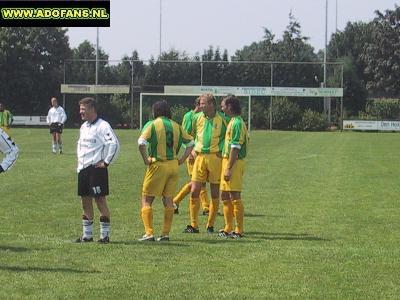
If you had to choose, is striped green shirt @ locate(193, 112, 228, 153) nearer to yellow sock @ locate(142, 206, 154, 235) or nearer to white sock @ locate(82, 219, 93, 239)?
yellow sock @ locate(142, 206, 154, 235)

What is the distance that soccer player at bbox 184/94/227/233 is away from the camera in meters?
11.3

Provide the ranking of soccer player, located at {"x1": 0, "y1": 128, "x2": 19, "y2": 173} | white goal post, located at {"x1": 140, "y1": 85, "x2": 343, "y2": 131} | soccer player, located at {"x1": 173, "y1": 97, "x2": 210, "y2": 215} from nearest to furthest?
soccer player, located at {"x1": 0, "y1": 128, "x2": 19, "y2": 173} < soccer player, located at {"x1": 173, "y1": 97, "x2": 210, "y2": 215} < white goal post, located at {"x1": 140, "y1": 85, "x2": 343, "y2": 131}

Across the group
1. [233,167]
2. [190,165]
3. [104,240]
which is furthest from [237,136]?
[190,165]

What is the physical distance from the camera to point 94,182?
32.5 ft

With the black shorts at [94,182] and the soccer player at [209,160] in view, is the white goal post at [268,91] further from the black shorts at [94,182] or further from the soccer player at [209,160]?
the black shorts at [94,182]

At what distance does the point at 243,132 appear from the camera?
10.7 metres

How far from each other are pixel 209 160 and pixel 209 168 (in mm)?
117

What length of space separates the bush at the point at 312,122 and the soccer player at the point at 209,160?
185ft

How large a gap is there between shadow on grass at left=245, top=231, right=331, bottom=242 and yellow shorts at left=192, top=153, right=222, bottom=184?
949 mm

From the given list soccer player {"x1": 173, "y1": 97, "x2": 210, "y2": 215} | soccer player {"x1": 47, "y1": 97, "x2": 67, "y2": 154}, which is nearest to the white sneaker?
soccer player {"x1": 173, "y1": 97, "x2": 210, "y2": 215}

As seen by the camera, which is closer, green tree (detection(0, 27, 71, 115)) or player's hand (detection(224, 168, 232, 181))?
player's hand (detection(224, 168, 232, 181))

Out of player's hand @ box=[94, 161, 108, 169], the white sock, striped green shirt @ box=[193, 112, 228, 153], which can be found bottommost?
the white sock

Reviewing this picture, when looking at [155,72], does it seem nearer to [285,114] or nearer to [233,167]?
[285,114]

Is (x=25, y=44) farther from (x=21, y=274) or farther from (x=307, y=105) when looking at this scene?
(x=21, y=274)
